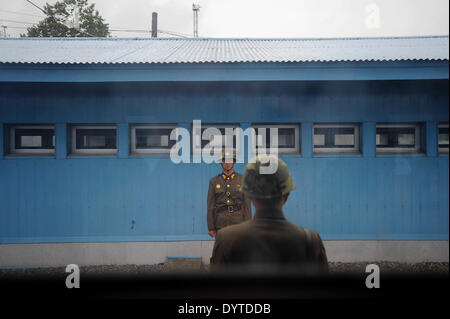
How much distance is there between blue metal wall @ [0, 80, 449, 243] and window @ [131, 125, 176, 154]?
0.14m

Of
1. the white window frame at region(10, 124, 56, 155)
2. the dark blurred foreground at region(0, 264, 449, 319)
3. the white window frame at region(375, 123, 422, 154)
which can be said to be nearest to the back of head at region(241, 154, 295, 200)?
the dark blurred foreground at region(0, 264, 449, 319)

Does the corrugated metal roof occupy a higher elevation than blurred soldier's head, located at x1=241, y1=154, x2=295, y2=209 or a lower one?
higher

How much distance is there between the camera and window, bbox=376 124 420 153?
4660mm

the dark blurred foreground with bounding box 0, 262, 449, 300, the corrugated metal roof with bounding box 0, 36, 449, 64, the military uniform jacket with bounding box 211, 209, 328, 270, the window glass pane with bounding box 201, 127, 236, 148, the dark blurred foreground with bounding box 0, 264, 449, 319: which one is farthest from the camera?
the window glass pane with bounding box 201, 127, 236, 148

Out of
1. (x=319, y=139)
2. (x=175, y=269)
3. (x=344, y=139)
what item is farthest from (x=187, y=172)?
(x=344, y=139)

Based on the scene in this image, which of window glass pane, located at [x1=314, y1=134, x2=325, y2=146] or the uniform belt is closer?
the uniform belt

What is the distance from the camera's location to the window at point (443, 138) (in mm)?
4602

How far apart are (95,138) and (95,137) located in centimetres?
2

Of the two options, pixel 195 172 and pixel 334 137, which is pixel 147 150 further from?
pixel 334 137

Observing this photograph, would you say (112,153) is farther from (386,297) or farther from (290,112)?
(386,297)

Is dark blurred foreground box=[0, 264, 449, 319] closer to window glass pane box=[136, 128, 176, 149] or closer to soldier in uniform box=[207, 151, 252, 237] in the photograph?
soldier in uniform box=[207, 151, 252, 237]

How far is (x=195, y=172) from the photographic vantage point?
4590 millimetres

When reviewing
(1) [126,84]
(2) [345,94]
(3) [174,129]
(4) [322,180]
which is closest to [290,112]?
(2) [345,94]
